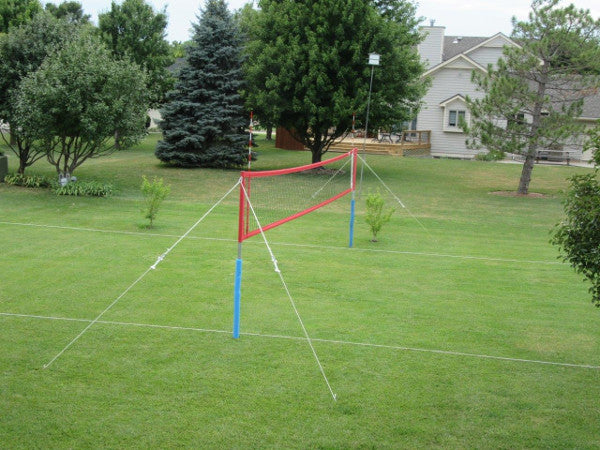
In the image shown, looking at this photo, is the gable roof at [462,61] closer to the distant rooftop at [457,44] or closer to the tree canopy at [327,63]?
the distant rooftop at [457,44]

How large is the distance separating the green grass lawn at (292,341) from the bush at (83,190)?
3.70 metres

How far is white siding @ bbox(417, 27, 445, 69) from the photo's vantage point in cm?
4016

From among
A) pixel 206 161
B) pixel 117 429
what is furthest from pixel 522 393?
pixel 206 161

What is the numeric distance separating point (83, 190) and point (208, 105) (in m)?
8.82

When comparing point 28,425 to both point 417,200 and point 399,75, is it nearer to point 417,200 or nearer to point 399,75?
point 417,200

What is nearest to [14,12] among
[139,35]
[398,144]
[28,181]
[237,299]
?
[139,35]

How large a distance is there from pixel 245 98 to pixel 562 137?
12837 mm

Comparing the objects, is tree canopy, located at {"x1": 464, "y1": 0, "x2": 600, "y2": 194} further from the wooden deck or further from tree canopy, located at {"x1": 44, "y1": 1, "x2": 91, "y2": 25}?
tree canopy, located at {"x1": 44, "y1": 1, "x2": 91, "y2": 25}

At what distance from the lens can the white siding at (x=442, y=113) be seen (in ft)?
125

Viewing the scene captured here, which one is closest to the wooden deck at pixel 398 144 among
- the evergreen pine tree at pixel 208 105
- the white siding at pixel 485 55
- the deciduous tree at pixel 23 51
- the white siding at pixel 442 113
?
the white siding at pixel 442 113

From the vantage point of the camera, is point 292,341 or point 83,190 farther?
point 83,190

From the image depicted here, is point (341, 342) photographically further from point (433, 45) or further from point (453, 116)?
Answer: point (433, 45)

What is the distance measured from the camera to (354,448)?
5.53 m

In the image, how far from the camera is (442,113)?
38844mm
